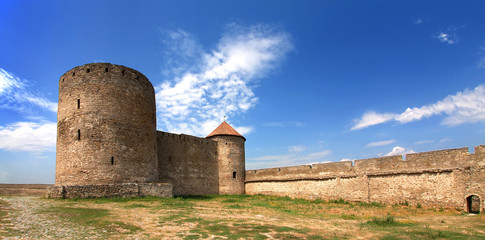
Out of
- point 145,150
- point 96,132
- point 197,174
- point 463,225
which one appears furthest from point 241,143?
point 463,225

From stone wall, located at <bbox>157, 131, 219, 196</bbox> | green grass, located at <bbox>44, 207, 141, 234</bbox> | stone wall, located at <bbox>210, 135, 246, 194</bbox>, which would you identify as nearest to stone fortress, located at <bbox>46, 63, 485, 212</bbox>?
stone wall, located at <bbox>157, 131, 219, 196</bbox>

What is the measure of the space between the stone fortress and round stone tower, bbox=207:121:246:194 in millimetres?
8385

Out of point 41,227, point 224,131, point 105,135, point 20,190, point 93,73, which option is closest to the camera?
point 41,227

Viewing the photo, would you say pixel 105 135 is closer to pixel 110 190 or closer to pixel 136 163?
pixel 136 163

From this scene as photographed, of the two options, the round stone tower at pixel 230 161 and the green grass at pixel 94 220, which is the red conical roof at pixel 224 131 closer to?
the round stone tower at pixel 230 161

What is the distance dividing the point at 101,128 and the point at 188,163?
29.8 feet

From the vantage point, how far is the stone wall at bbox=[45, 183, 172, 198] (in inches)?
534

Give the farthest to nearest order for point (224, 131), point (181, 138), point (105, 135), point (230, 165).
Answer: point (224, 131), point (230, 165), point (181, 138), point (105, 135)

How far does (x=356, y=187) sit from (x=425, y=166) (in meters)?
4.22

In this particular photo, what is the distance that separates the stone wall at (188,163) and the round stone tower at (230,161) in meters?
0.50

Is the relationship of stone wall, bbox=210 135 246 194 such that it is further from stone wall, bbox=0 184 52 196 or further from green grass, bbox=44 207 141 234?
green grass, bbox=44 207 141 234

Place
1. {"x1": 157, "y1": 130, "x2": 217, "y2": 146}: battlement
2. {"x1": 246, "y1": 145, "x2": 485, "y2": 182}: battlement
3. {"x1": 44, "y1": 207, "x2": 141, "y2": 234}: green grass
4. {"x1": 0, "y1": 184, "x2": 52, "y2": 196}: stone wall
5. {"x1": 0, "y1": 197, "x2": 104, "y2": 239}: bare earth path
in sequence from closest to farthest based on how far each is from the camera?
{"x1": 0, "y1": 197, "x2": 104, "y2": 239}: bare earth path → {"x1": 44, "y1": 207, "x2": 141, "y2": 234}: green grass → {"x1": 246, "y1": 145, "x2": 485, "y2": 182}: battlement → {"x1": 0, "y1": 184, "x2": 52, "y2": 196}: stone wall → {"x1": 157, "y1": 130, "x2": 217, "y2": 146}: battlement

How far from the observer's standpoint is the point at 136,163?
16453mm

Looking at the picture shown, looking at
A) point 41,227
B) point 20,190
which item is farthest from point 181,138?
point 41,227
